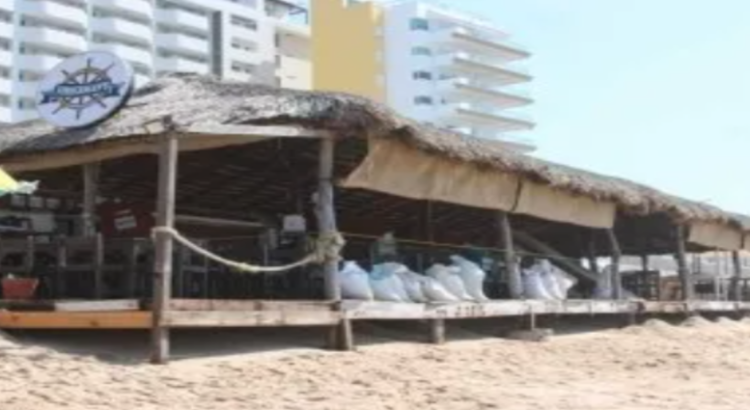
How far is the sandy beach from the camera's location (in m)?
8.93

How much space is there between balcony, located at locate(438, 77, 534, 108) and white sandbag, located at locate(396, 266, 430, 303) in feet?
238

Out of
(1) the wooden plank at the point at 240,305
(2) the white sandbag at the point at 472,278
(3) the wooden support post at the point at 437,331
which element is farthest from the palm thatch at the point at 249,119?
(3) the wooden support post at the point at 437,331

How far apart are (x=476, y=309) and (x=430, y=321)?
1026mm

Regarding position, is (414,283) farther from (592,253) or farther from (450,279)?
(592,253)

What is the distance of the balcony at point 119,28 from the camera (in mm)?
75938

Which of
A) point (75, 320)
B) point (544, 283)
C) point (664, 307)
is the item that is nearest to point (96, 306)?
point (75, 320)

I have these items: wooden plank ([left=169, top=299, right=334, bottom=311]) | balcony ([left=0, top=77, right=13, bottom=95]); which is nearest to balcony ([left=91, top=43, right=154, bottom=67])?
balcony ([left=0, top=77, right=13, bottom=95])

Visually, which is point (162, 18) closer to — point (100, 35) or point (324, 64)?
point (100, 35)

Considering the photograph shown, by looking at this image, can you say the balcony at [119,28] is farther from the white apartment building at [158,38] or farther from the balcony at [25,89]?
the balcony at [25,89]

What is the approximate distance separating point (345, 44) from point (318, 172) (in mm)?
75250

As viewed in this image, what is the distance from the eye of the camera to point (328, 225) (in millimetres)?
12328

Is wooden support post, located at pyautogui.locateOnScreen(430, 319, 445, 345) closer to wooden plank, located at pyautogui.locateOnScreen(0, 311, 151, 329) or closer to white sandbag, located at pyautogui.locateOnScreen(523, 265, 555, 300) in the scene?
white sandbag, located at pyautogui.locateOnScreen(523, 265, 555, 300)

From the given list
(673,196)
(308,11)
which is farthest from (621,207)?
(308,11)

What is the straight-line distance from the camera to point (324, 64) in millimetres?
85688
